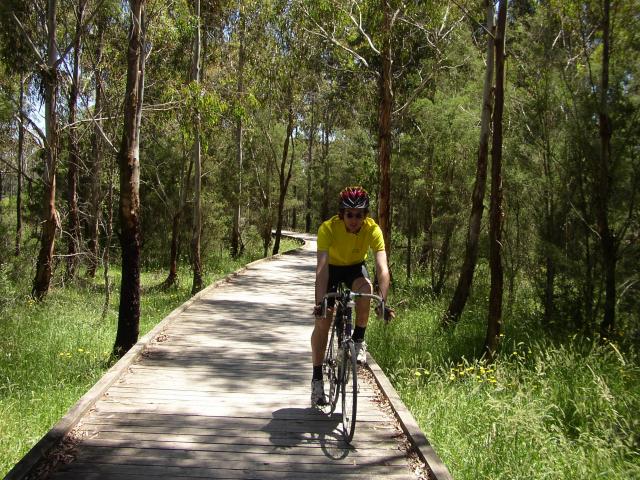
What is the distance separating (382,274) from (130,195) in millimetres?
4256

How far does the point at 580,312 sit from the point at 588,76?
3.62m

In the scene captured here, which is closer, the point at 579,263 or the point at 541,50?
the point at 579,263

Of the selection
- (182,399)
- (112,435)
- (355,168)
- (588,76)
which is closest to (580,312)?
(588,76)

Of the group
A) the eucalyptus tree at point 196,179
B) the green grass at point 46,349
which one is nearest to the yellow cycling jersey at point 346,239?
the green grass at point 46,349

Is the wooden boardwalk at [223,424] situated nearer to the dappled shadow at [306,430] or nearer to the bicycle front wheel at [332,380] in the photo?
the dappled shadow at [306,430]

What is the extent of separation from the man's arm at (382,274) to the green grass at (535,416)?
4.54 ft

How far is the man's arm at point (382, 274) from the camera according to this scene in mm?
4820

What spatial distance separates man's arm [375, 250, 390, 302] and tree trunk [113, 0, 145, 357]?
4.09 metres

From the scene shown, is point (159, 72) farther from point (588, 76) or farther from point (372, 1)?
point (588, 76)

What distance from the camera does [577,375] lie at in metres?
6.31

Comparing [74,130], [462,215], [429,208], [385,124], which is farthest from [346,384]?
[74,130]

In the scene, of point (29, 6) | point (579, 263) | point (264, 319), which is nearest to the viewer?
point (579, 263)

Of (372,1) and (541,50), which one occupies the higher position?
(372,1)

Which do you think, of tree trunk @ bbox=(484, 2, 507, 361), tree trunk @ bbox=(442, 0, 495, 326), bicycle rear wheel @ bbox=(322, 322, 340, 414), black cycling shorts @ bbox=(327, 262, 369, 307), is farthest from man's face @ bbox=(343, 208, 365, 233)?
tree trunk @ bbox=(442, 0, 495, 326)
